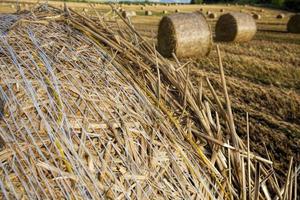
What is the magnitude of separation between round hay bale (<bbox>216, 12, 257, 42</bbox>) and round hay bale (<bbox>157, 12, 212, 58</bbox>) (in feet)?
15.6

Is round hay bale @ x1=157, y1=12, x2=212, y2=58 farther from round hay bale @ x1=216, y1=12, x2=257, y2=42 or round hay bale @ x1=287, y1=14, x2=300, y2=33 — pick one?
round hay bale @ x1=287, y1=14, x2=300, y2=33

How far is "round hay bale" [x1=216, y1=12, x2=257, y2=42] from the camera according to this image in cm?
1869

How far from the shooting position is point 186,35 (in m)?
13.9

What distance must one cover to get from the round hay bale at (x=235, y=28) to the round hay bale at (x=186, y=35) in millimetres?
4760

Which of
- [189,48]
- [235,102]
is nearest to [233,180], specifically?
[235,102]

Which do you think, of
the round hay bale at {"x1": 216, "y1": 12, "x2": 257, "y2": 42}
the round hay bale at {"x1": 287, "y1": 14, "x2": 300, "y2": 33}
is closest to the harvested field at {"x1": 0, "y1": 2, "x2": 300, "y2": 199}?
the round hay bale at {"x1": 216, "y1": 12, "x2": 257, "y2": 42}

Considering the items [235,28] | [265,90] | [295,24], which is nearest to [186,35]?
[265,90]

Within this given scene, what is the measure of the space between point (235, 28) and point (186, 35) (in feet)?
18.3

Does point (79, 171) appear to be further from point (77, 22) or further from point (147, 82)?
point (77, 22)

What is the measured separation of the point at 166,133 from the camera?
105 inches

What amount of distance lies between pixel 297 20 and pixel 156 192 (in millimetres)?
23532

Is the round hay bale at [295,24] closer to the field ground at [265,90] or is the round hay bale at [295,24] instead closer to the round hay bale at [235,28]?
the round hay bale at [235,28]

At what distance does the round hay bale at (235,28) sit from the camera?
18.7 meters

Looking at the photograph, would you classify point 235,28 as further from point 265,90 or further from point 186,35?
point 265,90
